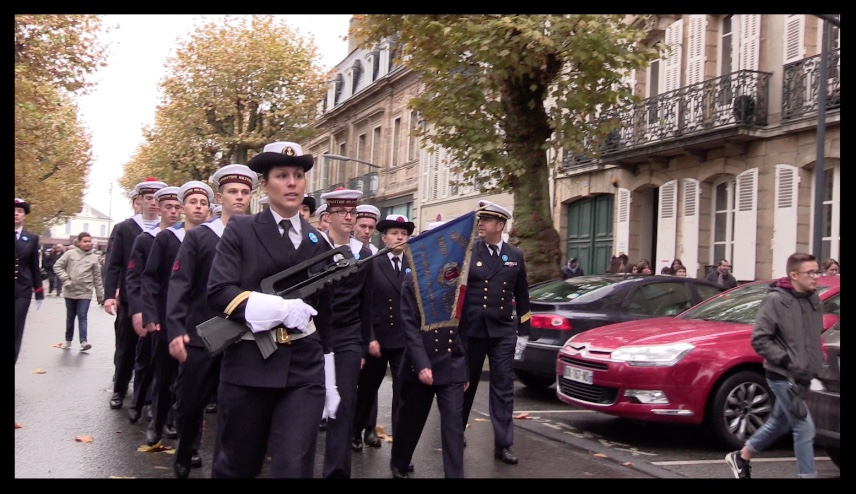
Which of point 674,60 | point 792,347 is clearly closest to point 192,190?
point 792,347

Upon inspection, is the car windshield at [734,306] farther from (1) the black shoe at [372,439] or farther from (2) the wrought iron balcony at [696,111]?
(2) the wrought iron balcony at [696,111]

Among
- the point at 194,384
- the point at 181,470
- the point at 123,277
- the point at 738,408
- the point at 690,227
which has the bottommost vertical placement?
the point at 181,470

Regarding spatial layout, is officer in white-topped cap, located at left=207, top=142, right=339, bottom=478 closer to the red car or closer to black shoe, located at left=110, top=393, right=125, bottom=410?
the red car

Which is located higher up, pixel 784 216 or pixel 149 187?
pixel 784 216

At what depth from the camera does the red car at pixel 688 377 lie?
27.5 feet

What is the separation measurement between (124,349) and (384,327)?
10.2 feet

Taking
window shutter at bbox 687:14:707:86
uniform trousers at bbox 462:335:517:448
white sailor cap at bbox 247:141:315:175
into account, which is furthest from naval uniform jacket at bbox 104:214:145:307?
window shutter at bbox 687:14:707:86

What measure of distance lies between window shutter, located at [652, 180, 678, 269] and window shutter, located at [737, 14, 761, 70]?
11.3ft

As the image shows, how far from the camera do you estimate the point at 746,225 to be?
21.2 meters

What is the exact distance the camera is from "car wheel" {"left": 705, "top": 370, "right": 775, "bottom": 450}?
8.45 metres

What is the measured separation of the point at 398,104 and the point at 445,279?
36.2 metres

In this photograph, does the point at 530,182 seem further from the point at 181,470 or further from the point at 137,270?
the point at 181,470

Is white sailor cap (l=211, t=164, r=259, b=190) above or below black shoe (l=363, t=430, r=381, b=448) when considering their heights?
above
